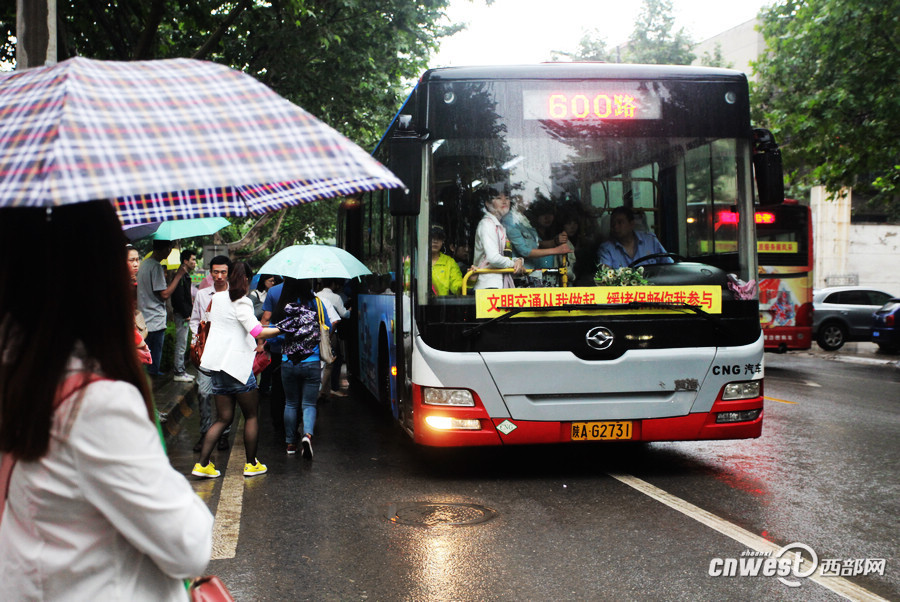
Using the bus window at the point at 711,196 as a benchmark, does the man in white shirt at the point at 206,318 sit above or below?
below

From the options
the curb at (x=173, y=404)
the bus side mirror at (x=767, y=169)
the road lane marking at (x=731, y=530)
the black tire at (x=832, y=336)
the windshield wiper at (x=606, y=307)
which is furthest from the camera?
the black tire at (x=832, y=336)

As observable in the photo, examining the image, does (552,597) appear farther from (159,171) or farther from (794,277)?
(794,277)

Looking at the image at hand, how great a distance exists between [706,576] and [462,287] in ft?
9.49

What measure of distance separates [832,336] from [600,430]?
1980 cm

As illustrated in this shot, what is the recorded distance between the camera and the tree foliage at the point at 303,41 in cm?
1294

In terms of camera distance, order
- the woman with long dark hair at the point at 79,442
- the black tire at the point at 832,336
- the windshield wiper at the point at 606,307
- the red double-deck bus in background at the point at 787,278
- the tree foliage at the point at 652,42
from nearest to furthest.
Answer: the woman with long dark hair at the point at 79,442
the windshield wiper at the point at 606,307
the red double-deck bus in background at the point at 787,278
the black tire at the point at 832,336
the tree foliage at the point at 652,42

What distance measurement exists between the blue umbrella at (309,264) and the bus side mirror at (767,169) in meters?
3.97

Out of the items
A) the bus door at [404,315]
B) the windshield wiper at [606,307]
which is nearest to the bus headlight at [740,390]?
the windshield wiper at [606,307]

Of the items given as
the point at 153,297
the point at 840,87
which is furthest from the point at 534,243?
the point at 840,87

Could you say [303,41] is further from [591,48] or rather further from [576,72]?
[591,48]

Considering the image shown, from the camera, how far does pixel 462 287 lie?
22.6 feet

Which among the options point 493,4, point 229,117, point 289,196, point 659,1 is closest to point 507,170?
point 289,196

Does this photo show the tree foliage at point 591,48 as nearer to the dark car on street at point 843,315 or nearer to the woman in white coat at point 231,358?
the dark car on street at point 843,315

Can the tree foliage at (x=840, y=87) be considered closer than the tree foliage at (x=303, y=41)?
No
